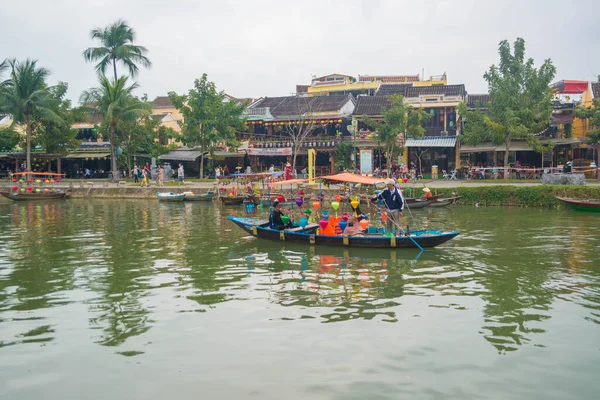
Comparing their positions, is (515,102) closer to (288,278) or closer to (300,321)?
(288,278)

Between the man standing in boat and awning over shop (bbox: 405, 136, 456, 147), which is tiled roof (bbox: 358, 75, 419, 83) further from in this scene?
the man standing in boat

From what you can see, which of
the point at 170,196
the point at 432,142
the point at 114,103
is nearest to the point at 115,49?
the point at 114,103

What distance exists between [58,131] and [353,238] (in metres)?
32.8

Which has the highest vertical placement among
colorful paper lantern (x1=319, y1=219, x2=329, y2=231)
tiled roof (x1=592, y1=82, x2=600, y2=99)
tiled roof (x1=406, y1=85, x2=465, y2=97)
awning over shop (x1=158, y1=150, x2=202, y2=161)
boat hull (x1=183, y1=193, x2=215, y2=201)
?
tiled roof (x1=406, y1=85, x2=465, y2=97)

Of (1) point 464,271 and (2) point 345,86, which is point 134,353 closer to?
(1) point 464,271

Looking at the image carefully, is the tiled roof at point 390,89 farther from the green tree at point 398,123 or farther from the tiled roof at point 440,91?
the green tree at point 398,123

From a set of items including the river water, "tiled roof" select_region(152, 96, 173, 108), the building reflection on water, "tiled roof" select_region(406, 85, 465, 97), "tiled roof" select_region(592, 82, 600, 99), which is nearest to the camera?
the river water

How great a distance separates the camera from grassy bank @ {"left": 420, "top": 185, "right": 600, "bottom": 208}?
2433 centimetres

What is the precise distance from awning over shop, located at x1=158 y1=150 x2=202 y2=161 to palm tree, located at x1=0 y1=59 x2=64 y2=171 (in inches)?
308

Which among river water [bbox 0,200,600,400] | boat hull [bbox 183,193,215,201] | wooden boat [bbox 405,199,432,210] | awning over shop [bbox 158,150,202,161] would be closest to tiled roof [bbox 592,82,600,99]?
wooden boat [bbox 405,199,432,210]

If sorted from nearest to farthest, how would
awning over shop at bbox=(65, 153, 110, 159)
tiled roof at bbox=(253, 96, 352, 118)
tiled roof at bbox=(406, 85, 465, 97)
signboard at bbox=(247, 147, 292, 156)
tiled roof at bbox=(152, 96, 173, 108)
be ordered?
tiled roof at bbox=(406, 85, 465, 97)
signboard at bbox=(247, 147, 292, 156)
tiled roof at bbox=(253, 96, 352, 118)
awning over shop at bbox=(65, 153, 110, 159)
tiled roof at bbox=(152, 96, 173, 108)

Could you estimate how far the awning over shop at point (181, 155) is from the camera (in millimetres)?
40938

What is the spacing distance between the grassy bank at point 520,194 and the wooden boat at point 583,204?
3.74 feet

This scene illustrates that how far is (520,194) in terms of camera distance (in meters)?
25.7
